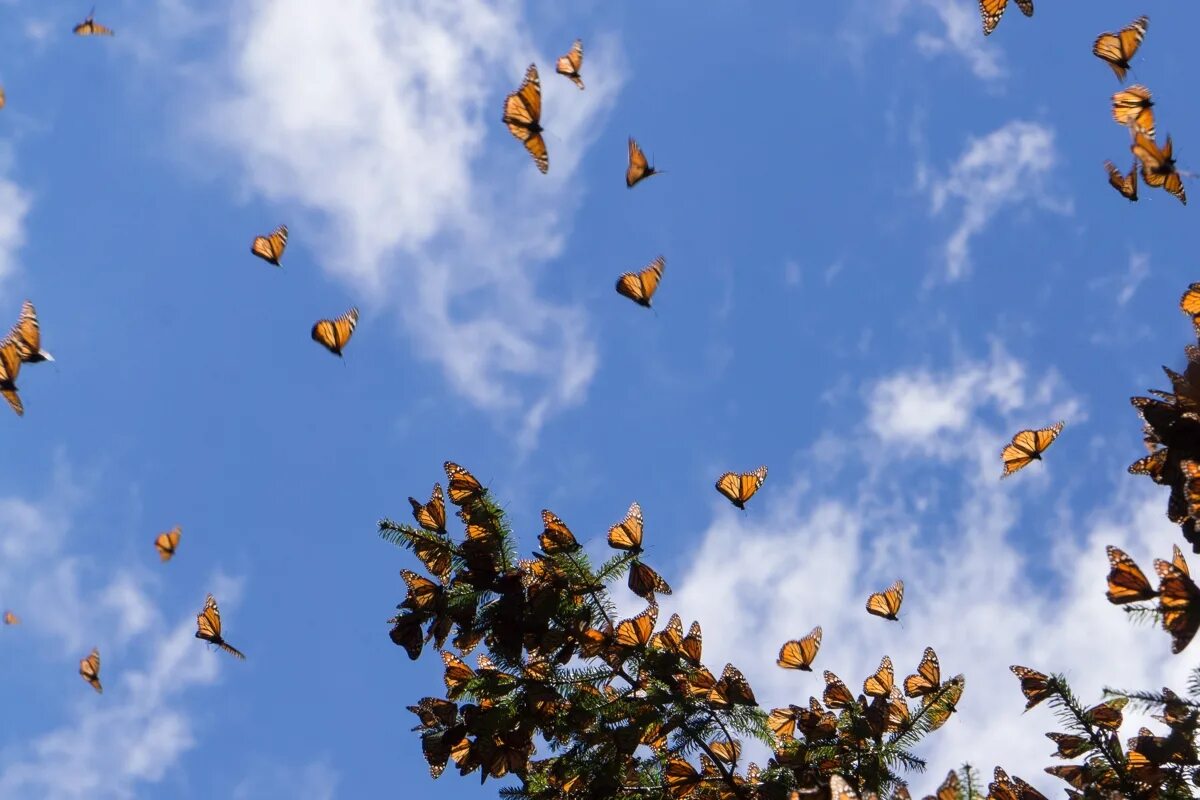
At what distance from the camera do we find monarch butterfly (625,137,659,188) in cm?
623

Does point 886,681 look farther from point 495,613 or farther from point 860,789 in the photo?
point 495,613

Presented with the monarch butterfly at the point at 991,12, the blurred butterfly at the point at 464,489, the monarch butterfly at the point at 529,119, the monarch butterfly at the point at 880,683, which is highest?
the monarch butterfly at the point at 529,119

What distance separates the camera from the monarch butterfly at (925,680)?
411cm

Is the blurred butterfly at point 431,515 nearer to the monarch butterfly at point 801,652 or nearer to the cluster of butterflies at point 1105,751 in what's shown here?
the monarch butterfly at point 801,652

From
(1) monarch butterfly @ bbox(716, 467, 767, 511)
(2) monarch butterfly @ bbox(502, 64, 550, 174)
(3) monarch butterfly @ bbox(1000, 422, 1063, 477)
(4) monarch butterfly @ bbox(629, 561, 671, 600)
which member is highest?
(2) monarch butterfly @ bbox(502, 64, 550, 174)

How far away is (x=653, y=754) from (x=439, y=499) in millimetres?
1758

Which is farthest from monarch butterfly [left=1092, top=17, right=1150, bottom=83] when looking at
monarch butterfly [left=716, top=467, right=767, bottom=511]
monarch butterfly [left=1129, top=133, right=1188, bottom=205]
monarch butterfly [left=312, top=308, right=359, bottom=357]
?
monarch butterfly [left=312, top=308, right=359, bottom=357]

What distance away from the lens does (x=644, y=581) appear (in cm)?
400

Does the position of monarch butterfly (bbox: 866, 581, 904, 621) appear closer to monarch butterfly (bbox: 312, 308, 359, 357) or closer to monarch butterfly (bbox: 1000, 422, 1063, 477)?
monarch butterfly (bbox: 1000, 422, 1063, 477)

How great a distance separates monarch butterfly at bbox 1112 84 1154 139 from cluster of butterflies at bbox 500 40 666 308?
2902 millimetres

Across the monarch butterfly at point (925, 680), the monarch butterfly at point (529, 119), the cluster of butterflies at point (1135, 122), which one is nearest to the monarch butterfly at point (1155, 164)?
the cluster of butterflies at point (1135, 122)

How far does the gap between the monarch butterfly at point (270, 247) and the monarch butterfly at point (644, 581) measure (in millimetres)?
4633

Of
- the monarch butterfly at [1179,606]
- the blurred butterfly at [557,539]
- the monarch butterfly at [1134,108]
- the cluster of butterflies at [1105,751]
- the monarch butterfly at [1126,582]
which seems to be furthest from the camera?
the monarch butterfly at [1134,108]

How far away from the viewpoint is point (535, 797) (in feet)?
13.6
